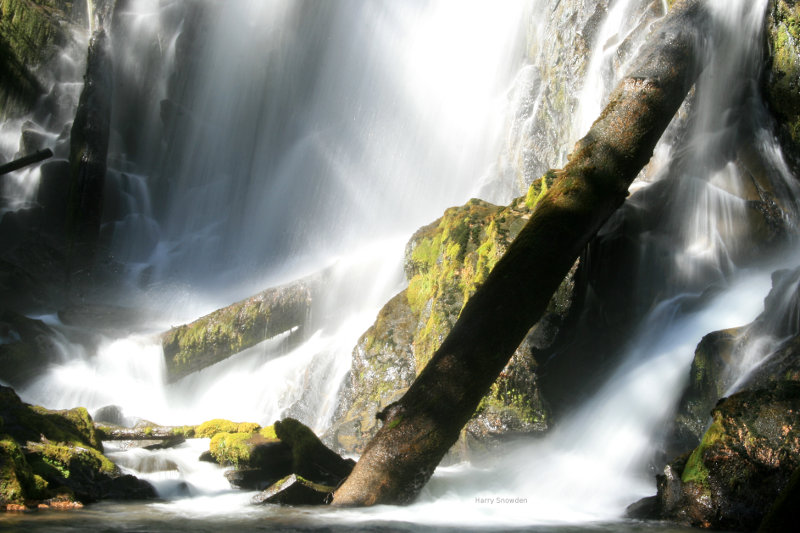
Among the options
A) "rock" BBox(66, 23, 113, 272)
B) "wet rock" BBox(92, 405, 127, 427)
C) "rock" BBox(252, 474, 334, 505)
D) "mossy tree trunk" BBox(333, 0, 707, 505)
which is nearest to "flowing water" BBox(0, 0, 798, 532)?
"rock" BBox(252, 474, 334, 505)

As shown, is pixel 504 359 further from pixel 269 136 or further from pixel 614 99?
pixel 269 136

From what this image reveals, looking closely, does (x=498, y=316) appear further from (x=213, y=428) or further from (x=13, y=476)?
(x=213, y=428)

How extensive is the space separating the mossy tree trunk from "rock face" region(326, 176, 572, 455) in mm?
2032

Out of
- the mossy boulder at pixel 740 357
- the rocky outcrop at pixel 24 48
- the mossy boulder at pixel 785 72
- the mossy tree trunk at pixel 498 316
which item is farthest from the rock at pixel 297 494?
the rocky outcrop at pixel 24 48

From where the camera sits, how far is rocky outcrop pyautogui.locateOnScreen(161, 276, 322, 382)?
13.8 meters

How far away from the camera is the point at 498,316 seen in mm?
5312

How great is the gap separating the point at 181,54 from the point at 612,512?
28696 mm

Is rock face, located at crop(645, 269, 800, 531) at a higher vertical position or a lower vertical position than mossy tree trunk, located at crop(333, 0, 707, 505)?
lower

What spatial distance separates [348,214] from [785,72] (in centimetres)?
1896

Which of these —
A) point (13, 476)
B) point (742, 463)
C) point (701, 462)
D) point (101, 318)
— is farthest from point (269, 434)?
point (101, 318)

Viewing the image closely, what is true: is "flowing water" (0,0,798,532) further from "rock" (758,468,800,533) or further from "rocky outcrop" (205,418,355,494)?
"rock" (758,468,800,533)

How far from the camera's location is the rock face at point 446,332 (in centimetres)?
758

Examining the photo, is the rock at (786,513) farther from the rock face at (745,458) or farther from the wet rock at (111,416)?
the wet rock at (111,416)

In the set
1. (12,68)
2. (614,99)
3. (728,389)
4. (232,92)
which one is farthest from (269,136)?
(728,389)
